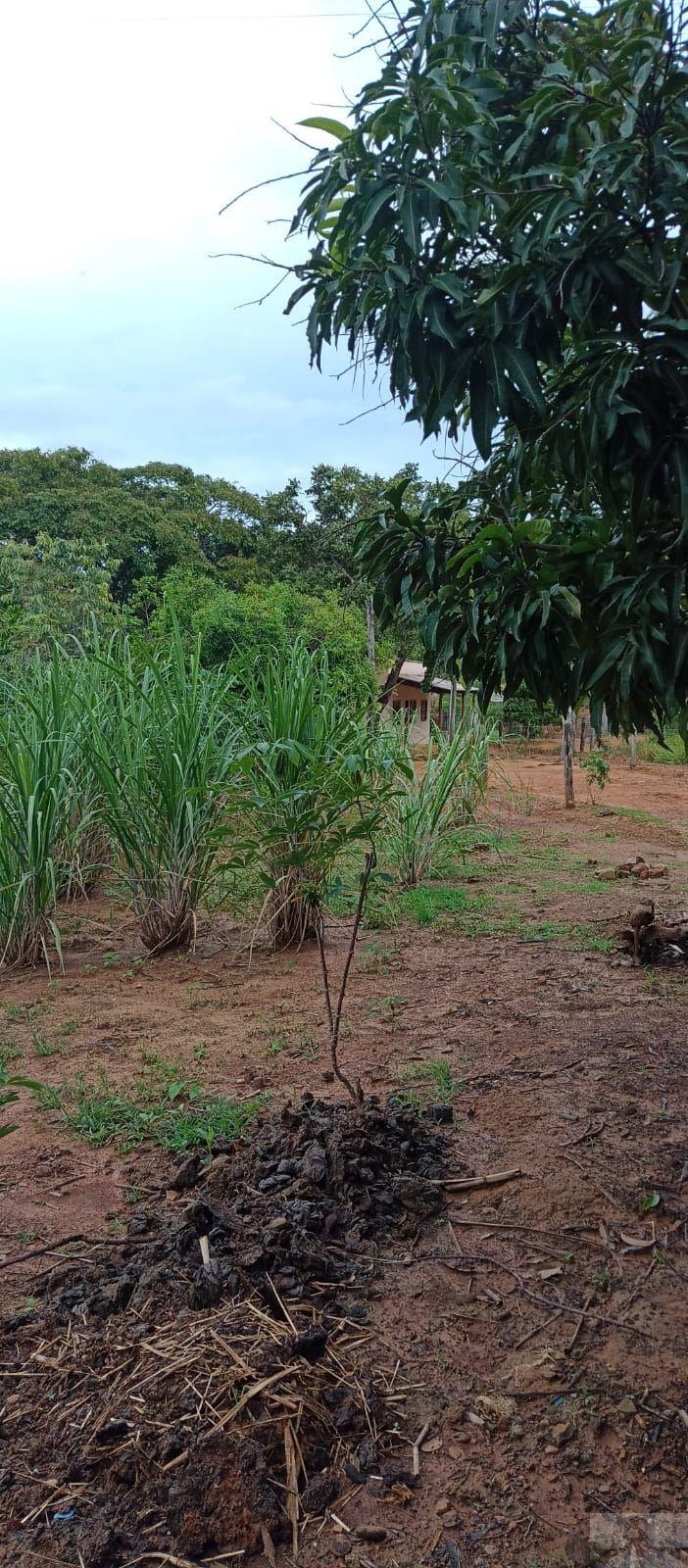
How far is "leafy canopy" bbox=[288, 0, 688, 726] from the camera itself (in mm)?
→ 1580

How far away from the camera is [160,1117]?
9.04 ft

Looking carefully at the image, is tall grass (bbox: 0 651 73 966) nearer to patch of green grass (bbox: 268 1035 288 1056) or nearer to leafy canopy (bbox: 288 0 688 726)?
patch of green grass (bbox: 268 1035 288 1056)

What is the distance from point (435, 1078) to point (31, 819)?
2187mm

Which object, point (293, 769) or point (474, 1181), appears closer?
point (474, 1181)

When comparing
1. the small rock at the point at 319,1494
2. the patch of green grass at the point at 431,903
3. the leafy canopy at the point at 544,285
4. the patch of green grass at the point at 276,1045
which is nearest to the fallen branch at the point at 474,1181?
the small rock at the point at 319,1494

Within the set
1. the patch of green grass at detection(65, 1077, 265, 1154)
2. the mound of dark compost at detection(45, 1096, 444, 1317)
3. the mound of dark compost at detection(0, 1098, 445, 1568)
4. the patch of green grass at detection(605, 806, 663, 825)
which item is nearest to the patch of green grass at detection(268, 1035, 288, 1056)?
the patch of green grass at detection(65, 1077, 265, 1154)

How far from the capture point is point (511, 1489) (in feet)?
4.90

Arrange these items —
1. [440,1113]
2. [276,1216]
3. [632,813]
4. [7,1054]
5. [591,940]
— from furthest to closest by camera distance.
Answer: [632,813]
[591,940]
[7,1054]
[440,1113]
[276,1216]

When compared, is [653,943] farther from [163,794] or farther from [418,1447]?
[418,1447]

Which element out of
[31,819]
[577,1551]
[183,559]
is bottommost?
[577,1551]

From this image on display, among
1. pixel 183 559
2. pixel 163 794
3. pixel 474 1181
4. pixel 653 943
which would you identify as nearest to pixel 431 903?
pixel 653 943

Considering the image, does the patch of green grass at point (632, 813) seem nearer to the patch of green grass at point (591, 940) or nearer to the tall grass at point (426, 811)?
the tall grass at point (426, 811)

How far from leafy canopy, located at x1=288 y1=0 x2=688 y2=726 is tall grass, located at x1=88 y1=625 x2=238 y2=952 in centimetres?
250

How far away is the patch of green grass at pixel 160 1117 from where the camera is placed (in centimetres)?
260
